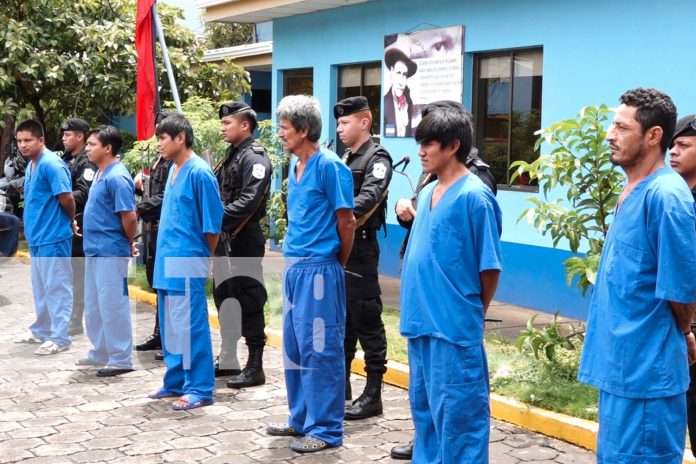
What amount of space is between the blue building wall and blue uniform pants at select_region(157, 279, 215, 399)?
2.48 meters

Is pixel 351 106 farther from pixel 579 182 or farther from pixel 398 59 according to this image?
pixel 398 59

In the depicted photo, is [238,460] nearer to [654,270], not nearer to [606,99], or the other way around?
[654,270]

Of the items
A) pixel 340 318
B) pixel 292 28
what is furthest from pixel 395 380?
pixel 292 28

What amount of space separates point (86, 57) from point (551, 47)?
8064 millimetres

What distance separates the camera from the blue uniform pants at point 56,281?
321 inches

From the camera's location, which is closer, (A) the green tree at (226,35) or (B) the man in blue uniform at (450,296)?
(B) the man in blue uniform at (450,296)

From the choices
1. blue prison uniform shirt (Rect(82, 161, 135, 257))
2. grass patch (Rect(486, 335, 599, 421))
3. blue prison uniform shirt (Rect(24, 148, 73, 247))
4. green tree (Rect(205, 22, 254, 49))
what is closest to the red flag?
blue prison uniform shirt (Rect(24, 148, 73, 247))

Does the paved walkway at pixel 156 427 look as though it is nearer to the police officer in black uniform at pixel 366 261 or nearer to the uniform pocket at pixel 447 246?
the police officer in black uniform at pixel 366 261

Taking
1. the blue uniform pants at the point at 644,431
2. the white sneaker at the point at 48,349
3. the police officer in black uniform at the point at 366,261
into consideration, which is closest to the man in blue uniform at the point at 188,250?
the police officer in black uniform at the point at 366,261

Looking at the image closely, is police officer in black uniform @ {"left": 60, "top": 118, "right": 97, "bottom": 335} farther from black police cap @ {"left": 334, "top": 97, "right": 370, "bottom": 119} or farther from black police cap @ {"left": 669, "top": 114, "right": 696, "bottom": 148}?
black police cap @ {"left": 669, "top": 114, "right": 696, "bottom": 148}

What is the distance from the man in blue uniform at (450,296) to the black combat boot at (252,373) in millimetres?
2862

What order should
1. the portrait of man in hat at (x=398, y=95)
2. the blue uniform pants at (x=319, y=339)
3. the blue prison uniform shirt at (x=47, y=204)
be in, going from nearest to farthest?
the blue uniform pants at (x=319, y=339) → the blue prison uniform shirt at (x=47, y=204) → the portrait of man in hat at (x=398, y=95)

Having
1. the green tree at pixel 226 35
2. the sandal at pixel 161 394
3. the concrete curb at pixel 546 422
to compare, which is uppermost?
the green tree at pixel 226 35

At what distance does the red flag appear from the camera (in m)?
10.8
